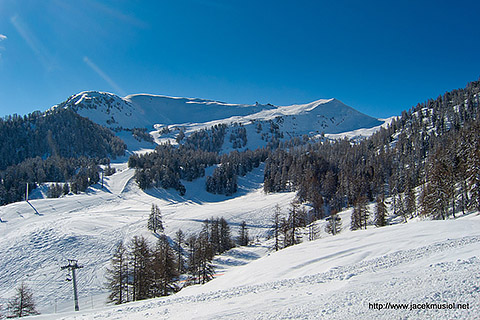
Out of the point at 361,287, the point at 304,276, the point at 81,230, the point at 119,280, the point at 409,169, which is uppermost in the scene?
the point at 361,287

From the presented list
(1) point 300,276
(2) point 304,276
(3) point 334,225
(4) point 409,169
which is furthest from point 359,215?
(4) point 409,169

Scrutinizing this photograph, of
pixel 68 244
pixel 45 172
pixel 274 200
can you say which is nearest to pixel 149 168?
pixel 45 172

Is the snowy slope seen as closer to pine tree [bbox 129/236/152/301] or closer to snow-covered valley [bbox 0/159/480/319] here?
snow-covered valley [bbox 0/159/480/319]

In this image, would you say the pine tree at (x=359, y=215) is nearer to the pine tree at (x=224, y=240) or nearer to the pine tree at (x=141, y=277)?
the pine tree at (x=224, y=240)

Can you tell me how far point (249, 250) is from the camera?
52.3 metres

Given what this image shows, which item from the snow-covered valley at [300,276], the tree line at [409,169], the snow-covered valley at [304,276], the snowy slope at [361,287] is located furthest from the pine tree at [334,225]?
the snowy slope at [361,287]

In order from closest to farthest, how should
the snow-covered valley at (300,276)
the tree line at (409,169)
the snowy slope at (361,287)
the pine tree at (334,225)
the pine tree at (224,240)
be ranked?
the snowy slope at (361,287), the snow-covered valley at (300,276), the tree line at (409,169), the pine tree at (334,225), the pine tree at (224,240)

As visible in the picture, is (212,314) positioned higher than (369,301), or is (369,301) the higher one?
(369,301)

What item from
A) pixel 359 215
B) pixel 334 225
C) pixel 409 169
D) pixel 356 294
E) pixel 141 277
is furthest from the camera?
pixel 409 169

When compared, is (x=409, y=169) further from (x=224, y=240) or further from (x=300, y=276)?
(x=300, y=276)

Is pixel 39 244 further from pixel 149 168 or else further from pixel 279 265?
pixel 149 168

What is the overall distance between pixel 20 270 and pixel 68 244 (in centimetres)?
1006

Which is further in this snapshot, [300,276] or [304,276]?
[300,276]

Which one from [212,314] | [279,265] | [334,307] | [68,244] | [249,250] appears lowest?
[249,250]
